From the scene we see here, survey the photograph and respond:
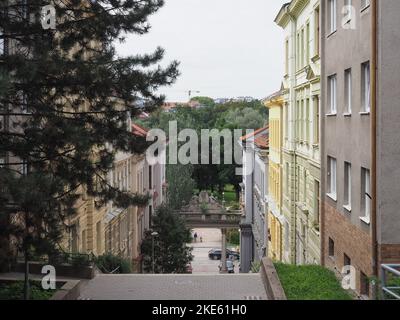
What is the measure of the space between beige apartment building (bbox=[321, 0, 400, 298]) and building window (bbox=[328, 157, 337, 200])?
3 cm

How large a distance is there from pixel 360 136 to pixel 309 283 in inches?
149

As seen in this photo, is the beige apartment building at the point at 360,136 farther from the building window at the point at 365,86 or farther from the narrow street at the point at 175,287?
the narrow street at the point at 175,287

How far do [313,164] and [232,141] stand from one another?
187 feet

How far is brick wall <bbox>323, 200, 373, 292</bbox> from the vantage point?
16812 mm

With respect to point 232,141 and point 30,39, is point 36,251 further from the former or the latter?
point 232,141

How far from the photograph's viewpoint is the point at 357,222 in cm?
1797

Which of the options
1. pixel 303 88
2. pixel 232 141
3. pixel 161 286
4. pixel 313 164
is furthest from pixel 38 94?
pixel 232 141

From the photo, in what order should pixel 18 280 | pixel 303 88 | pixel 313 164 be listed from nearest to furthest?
pixel 18 280 → pixel 313 164 → pixel 303 88

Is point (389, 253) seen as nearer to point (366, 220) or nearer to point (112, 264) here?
point (366, 220)

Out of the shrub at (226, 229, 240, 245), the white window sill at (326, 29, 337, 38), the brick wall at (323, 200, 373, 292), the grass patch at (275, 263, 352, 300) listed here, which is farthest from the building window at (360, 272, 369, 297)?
the shrub at (226, 229, 240, 245)

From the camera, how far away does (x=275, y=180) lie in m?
40.6

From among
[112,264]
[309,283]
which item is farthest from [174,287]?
[112,264]

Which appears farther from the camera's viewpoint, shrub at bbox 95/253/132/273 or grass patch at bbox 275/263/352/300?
shrub at bbox 95/253/132/273

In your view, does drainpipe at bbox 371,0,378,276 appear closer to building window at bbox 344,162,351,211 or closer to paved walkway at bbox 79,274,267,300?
paved walkway at bbox 79,274,267,300
